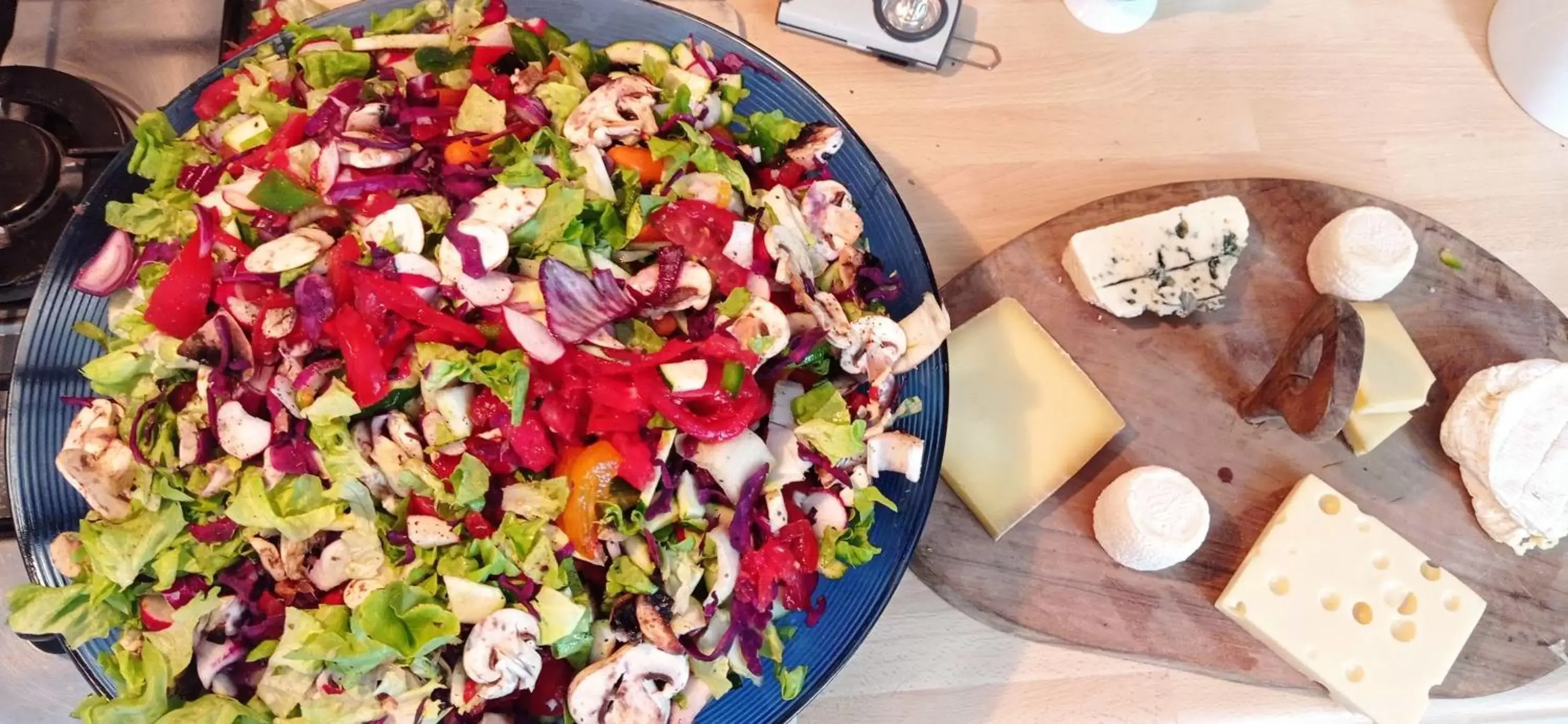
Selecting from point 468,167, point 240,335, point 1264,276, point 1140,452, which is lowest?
point 1140,452

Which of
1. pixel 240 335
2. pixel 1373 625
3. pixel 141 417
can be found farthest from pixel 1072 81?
pixel 141 417

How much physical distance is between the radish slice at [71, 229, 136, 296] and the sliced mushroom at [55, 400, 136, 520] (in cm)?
13

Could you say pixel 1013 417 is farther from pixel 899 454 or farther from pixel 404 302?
pixel 404 302

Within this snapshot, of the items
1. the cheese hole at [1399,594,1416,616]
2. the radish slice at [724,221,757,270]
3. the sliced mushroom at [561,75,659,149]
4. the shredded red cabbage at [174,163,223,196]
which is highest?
the sliced mushroom at [561,75,659,149]

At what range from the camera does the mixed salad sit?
3.00 feet

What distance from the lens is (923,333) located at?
1066mm

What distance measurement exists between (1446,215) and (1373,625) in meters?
0.67

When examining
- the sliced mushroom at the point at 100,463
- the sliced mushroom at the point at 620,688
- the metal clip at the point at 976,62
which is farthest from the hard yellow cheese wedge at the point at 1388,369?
the sliced mushroom at the point at 100,463

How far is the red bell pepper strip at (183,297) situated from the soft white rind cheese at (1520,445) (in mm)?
1570

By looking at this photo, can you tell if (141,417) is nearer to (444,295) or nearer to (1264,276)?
(444,295)

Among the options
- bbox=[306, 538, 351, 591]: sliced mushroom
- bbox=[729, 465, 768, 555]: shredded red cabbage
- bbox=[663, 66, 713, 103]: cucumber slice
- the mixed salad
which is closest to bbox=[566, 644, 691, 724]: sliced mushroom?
the mixed salad

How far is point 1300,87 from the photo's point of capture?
63.0 inches

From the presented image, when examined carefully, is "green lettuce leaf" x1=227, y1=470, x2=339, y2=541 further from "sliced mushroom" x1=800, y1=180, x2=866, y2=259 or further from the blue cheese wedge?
the blue cheese wedge

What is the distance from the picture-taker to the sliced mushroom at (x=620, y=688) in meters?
0.92
